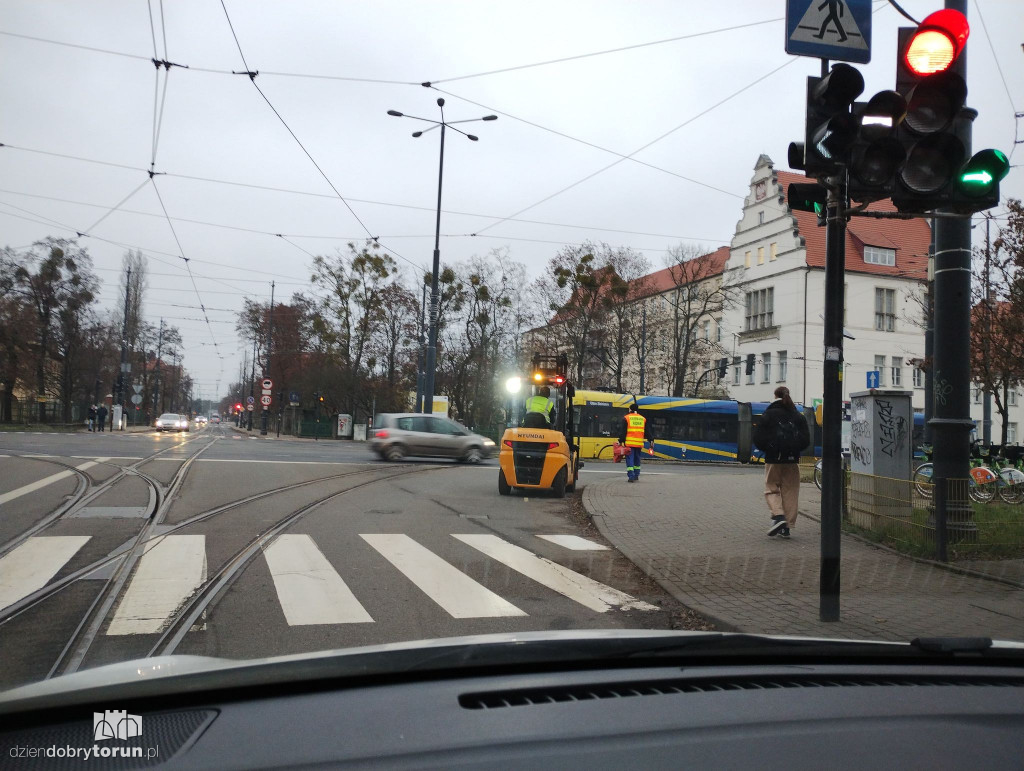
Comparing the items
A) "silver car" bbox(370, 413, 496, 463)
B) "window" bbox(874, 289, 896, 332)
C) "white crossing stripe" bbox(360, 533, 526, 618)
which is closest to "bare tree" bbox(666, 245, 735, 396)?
"window" bbox(874, 289, 896, 332)

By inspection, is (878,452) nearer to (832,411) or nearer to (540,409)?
(832,411)

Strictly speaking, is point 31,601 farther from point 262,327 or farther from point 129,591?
point 262,327

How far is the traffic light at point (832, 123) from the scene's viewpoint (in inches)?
220

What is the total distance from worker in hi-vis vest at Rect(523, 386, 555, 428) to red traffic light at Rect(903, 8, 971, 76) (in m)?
10.2

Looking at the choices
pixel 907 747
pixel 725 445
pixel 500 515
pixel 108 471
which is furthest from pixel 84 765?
pixel 725 445

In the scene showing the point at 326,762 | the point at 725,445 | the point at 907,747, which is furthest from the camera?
the point at 725,445

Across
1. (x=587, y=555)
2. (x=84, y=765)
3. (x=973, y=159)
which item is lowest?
(x=587, y=555)

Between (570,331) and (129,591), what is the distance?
40.8 metres

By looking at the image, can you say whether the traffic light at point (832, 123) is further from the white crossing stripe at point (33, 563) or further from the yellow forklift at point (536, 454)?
the yellow forklift at point (536, 454)

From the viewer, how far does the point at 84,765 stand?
1593 mm

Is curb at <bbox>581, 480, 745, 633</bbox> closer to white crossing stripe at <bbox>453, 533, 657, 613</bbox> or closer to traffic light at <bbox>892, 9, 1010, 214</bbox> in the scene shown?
white crossing stripe at <bbox>453, 533, 657, 613</bbox>

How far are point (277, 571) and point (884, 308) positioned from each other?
49129 millimetres

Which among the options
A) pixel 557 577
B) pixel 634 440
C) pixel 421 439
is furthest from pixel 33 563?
pixel 421 439

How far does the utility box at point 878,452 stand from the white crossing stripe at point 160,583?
24.9 feet
